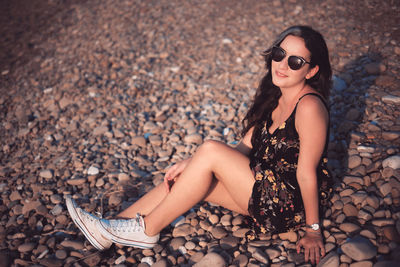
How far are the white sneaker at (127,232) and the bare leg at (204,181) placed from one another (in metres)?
0.08

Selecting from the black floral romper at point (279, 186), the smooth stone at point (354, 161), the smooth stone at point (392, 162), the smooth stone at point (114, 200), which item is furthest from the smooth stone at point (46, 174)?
the smooth stone at point (392, 162)

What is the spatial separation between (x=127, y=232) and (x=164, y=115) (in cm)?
242

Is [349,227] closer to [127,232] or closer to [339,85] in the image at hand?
[127,232]

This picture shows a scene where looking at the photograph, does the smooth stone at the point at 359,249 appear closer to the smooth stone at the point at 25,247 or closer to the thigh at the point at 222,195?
the thigh at the point at 222,195

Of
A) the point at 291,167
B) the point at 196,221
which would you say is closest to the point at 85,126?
the point at 196,221

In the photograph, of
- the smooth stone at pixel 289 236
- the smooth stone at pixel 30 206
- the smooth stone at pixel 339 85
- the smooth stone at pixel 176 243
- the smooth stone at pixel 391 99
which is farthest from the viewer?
the smooth stone at pixel 339 85

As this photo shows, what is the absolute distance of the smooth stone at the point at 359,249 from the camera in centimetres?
224

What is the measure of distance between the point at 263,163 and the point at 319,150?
54cm

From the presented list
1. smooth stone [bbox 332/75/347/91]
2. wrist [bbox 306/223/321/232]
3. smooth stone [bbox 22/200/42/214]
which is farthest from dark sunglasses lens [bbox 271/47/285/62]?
smooth stone [bbox 22/200/42/214]

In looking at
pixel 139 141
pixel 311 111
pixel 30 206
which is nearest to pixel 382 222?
pixel 311 111

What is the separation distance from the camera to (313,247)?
2.40 metres

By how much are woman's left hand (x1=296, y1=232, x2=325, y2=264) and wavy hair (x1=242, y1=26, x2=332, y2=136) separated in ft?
3.96

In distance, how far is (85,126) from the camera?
189 inches

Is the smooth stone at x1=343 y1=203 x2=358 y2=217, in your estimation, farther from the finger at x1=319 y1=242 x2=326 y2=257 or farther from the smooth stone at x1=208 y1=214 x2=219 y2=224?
the smooth stone at x1=208 y1=214 x2=219 y2=224
